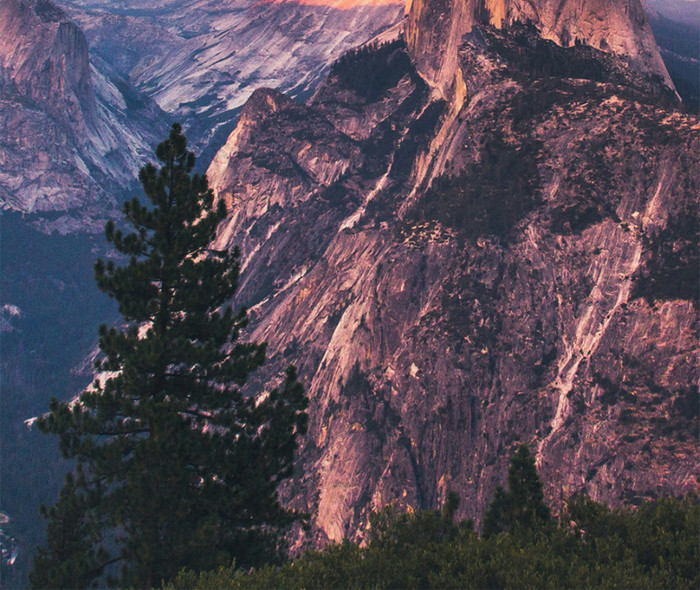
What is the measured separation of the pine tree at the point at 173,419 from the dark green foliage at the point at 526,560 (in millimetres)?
7217

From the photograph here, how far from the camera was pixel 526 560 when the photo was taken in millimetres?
47000

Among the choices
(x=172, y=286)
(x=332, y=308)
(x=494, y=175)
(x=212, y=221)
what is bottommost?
(x=172, y=286)

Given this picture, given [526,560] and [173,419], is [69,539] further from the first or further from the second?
[526,560]

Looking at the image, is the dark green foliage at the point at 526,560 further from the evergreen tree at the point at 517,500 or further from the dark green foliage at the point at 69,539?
the dark green foliage at the point at 69,539

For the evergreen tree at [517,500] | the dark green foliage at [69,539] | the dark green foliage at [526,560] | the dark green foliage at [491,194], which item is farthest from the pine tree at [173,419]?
the dark green foliage at [491,194]

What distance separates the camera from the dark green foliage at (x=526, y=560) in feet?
149

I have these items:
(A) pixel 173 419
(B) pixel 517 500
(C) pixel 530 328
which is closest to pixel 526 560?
(B) pixel 517 500

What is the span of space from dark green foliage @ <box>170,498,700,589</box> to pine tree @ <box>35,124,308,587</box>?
23.7ft

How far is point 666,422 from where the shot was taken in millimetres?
126312

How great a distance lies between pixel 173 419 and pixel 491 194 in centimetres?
12322

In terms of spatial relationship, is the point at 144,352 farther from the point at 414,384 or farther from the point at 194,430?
the point at 414,384

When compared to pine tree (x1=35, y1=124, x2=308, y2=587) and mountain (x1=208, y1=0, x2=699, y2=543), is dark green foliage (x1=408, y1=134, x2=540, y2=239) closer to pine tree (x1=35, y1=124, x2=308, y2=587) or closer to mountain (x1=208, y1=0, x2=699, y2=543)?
mountain (x1=208, y1=0, x2=699, y2=543)

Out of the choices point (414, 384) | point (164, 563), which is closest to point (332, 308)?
point (414, 384)

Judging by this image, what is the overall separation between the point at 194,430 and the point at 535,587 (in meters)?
23.1
